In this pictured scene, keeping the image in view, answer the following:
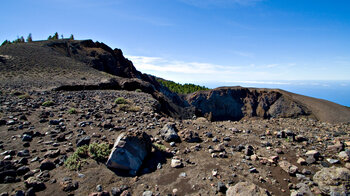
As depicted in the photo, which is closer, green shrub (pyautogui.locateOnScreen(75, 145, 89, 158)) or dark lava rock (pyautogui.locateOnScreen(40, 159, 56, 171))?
dark lava rock (pyautogui.locateOnScreen(40, 159, 56, 171))

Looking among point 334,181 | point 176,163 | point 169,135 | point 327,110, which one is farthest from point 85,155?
point 327,110

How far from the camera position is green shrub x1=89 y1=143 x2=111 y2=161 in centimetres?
529

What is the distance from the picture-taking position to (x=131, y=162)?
4.90 metres

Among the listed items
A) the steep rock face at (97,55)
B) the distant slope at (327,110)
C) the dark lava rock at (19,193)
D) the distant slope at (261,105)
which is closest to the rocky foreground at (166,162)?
the dark lava rock at (19,193)

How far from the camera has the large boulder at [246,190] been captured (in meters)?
3.65

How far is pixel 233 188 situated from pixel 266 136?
15.2 ft

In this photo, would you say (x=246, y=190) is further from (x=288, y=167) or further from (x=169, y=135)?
(x=169, y=135)

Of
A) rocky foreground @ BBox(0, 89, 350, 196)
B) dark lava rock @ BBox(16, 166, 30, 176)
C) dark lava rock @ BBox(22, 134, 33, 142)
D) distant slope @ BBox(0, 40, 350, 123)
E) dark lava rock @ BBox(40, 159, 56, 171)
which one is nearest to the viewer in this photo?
rocky foreground @ BBox(0, 89, 350, 196)

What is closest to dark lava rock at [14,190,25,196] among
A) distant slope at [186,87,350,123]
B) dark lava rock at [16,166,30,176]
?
dark lava rock at [16,166,30,176]

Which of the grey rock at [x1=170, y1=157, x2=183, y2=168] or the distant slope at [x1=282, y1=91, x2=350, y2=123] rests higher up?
the grey rock at [x1=170, y1=157, x2=183, y2=168]

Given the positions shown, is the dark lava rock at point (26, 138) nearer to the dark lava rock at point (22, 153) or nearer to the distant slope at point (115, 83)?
the dark lava rock at point (22, 153)

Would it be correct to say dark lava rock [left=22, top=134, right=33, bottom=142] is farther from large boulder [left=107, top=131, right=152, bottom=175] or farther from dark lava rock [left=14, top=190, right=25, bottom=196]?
large boulder [left=107, top=131, right=152, bottom=175]

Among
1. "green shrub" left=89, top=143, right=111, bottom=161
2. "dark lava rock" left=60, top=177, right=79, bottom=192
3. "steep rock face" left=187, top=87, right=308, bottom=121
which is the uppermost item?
"green shrub" left=89, top=143, right=111, bottom=161

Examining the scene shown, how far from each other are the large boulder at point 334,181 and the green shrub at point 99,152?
20.2 ft
